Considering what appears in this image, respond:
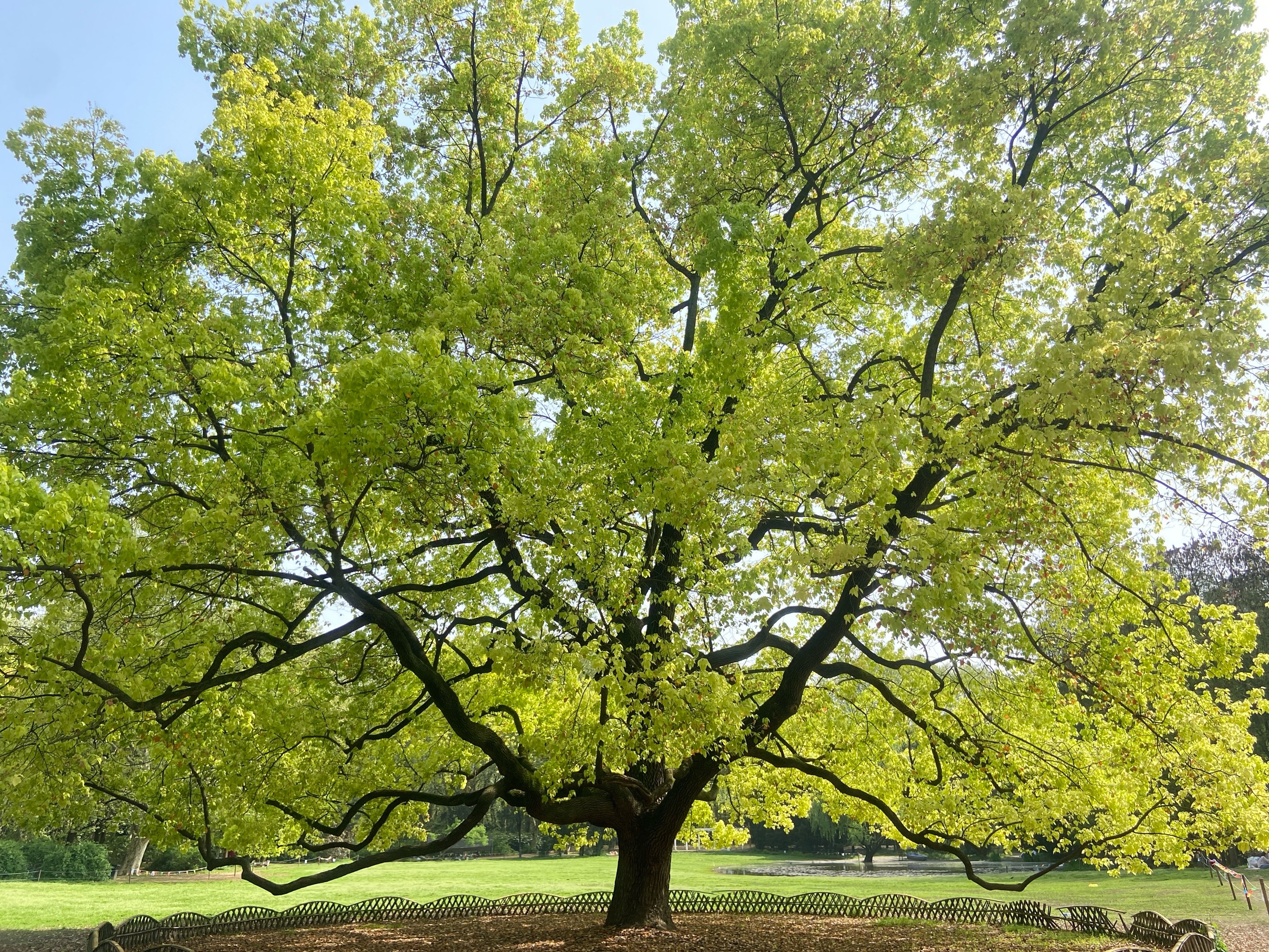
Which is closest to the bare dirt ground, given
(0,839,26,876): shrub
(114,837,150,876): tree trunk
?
(0,839,26,876): shrub

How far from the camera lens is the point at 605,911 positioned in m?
16.7

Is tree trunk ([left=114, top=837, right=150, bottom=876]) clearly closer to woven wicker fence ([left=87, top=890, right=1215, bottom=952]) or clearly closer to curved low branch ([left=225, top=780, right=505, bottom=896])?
woven wicker fence ([left=87, top=890, right=1215, bottom=952])

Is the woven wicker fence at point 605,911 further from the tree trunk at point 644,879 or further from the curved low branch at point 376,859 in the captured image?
the curved low branch at point 376,859

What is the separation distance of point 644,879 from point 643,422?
7330 mm

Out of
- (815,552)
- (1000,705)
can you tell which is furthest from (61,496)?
A: (1000,705)

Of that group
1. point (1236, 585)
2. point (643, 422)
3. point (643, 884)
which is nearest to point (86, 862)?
point (643, 884)

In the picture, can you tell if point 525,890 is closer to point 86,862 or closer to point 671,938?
point 86,862

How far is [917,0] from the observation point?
9078mm

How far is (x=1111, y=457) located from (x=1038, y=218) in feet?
10.2

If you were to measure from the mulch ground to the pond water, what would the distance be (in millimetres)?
19059

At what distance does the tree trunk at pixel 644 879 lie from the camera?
38.6 ft

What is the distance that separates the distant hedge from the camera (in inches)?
1161

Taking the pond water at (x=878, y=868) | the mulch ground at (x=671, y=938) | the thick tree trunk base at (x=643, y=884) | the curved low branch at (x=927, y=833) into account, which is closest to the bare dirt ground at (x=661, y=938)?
the mulch ground at (x=671, y=938)

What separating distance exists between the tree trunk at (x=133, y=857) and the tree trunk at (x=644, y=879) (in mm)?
32648
